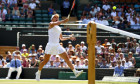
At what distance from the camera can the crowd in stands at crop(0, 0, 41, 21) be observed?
22.4 metres

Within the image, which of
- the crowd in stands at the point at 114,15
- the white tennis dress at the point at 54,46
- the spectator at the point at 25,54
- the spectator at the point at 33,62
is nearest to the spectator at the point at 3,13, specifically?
the crowd in stands at the point at 114,15

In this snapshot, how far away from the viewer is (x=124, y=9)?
79.0ft

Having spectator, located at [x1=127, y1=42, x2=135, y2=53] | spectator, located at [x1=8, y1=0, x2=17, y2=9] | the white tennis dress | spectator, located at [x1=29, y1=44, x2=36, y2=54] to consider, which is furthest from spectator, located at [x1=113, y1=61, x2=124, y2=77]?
spectator, located at [x1=8, y1=0, x2=17, y2=9]

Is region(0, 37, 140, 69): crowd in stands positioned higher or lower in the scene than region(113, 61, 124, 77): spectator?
higher

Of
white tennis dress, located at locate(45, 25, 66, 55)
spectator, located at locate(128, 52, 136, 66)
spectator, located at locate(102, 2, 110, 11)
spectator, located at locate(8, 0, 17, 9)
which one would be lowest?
spectator, located at locate(128, 52, 136, 66)

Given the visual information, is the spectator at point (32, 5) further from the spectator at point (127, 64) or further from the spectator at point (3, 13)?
the spectator at point (127, 64)

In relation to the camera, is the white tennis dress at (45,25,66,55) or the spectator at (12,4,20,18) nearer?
the white tennis dress at (45,25,66,55)

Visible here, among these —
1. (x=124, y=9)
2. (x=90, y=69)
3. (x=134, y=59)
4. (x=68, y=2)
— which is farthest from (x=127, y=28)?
(x=90, y=69)

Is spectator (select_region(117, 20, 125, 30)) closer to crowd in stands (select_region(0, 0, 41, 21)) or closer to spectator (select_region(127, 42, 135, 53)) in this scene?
crowd in stands (select_region(0, 0, 41, 21))

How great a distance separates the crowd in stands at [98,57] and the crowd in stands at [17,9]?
521 centimetres

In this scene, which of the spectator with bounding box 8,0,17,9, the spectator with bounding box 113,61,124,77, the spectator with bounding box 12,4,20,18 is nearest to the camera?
the spectator with bounding box 113,61,124,77

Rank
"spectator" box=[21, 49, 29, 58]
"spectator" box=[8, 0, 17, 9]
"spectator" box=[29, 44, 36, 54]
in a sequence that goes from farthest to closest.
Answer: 1. "spectator" box=[8, 0, 17, 9]
2. "spectator" box=[29, 44, 36, 54]
3. "spectator" box=[21, 49, 29, 58]

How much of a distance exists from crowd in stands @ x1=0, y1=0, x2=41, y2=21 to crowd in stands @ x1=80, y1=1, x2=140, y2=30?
295 cm

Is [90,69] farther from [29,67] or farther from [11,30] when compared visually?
[11,30]
